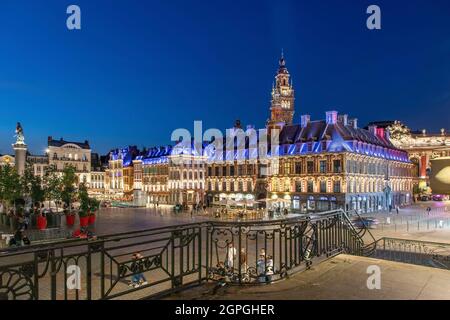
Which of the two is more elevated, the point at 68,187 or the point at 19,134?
the point at 19,134

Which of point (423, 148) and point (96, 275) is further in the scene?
point (423, 148)

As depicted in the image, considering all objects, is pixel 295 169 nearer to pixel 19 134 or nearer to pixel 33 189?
pixel 33 189

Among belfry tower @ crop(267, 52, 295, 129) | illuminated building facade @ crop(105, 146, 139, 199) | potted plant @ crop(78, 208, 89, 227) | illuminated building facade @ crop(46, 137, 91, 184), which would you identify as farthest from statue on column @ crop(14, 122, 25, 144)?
belfry tower @ crop(267, 52, 295, 129)

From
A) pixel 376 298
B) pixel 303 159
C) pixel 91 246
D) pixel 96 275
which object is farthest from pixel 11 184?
pixel 303 159

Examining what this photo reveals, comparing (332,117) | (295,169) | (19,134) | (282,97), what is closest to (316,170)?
(295,169)

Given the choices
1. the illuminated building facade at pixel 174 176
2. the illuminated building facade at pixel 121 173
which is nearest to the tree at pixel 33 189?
the illuminated building facade at pixel 174 176

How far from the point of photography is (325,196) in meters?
56.9

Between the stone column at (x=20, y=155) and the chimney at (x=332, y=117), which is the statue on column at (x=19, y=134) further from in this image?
the chimney at (x=332, y=117)

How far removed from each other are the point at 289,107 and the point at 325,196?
53.1 m

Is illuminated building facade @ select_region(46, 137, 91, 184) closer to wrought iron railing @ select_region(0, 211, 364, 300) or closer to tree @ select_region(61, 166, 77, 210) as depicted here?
tree @ select_region(61, 166, 77, 210)

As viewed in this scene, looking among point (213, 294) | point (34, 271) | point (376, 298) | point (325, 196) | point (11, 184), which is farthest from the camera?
point (325, 196)

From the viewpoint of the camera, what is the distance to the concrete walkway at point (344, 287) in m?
6.76

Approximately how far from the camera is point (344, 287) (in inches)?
287
